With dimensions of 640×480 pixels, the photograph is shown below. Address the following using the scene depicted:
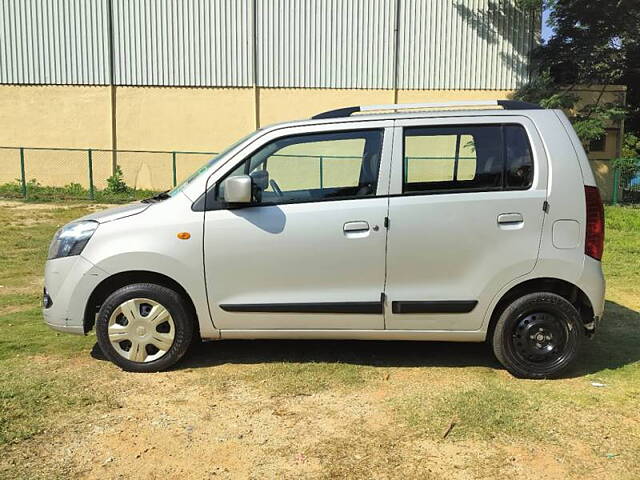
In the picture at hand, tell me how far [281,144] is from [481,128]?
1501 mm

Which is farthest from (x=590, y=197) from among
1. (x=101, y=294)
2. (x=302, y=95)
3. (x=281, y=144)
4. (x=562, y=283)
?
(x=302, y=95)

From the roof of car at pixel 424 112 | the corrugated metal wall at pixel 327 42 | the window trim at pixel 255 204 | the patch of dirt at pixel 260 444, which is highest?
the corrugated metal wall at pixel 327 42

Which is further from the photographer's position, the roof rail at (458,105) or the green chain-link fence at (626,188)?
the green chain-link fence at (626,188)

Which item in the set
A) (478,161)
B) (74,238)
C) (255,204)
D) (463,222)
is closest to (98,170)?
(74,238)

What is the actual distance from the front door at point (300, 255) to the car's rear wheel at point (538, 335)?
0.93m

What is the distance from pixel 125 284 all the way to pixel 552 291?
322 centimetres

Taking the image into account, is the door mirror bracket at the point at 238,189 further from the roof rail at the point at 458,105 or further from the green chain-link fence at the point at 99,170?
the green chain-link fence at the point at 99,170

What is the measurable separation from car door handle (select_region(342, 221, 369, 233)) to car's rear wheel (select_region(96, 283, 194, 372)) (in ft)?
4.40

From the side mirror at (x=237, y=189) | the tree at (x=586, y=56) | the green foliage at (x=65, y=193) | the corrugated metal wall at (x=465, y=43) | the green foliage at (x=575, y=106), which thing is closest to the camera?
the side mirror at (x=237, y=189)

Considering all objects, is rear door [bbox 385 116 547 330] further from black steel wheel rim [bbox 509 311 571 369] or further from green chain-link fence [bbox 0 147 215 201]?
green chain-link fence [bbox 0 147 215 201]

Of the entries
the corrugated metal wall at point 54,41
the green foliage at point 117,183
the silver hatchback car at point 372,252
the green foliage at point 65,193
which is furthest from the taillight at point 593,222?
the corrugated metal wall at point 54,41

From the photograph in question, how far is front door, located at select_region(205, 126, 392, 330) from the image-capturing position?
417cm

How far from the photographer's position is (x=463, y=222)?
4137mm

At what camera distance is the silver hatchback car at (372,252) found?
414 centimetres
